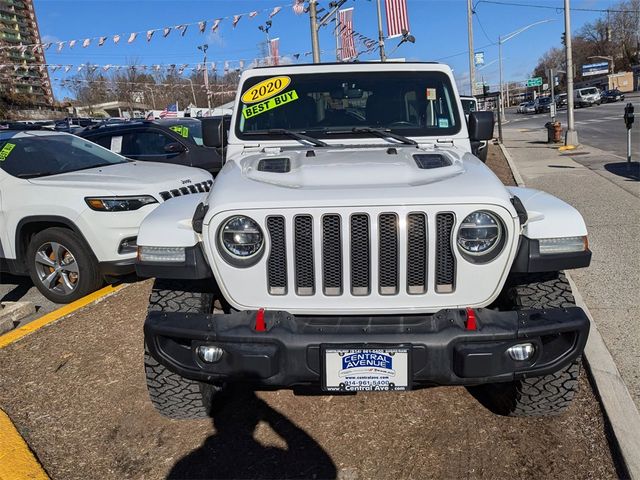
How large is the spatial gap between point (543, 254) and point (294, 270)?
120 cm

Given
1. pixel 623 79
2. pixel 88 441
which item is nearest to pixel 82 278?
pixel 88 441

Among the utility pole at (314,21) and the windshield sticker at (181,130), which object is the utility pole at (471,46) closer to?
the utility pole at (314,21)

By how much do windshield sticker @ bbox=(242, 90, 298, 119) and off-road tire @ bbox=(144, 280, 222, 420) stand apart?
153 centimetres

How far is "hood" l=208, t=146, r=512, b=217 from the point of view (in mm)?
2467

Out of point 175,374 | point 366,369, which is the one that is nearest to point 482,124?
point 366,369

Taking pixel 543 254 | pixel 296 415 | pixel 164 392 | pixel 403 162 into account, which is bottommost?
pixel 296 415

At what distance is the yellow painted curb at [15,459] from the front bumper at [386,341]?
3.15ft

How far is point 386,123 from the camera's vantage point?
Answer: 3844 millimetres

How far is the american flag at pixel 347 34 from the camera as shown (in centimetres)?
2214

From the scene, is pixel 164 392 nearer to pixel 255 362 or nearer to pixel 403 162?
pixel 255 362

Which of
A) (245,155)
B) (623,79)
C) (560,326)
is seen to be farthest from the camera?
(623,79)

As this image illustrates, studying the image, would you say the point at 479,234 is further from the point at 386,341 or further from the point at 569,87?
the point at 569,87

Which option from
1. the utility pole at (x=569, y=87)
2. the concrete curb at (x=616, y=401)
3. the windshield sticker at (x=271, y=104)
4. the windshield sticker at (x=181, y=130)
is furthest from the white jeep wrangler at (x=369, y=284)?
the utility pole at (x=569, y=87)

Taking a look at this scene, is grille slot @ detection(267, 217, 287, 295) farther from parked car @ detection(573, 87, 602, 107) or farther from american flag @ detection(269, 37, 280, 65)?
parked car @ detection(573, 87, 602, 107)
